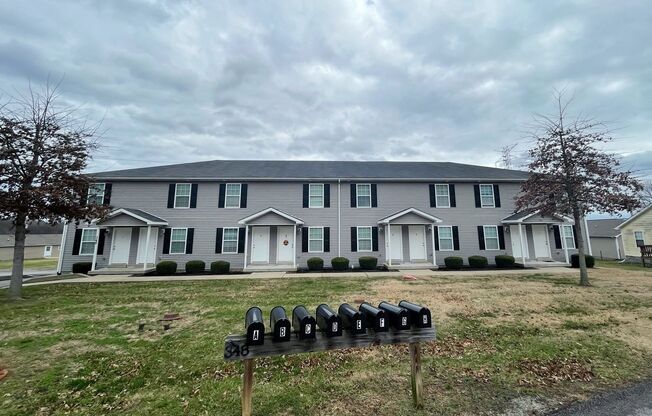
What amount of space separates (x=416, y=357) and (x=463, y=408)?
2.70 feet

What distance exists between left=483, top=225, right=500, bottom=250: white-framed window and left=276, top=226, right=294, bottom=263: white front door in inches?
498

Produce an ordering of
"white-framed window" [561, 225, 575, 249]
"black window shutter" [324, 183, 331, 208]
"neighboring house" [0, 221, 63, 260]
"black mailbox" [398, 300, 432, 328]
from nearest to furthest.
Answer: "black mailbox" [398, 300, 432, 328], "black window shutter" [324, 183, 331, 208], "white-framed window" [561, 225, 575, 249], "neighboring house" [0, 221, 63, 260]

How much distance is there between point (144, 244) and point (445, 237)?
62.2 feet

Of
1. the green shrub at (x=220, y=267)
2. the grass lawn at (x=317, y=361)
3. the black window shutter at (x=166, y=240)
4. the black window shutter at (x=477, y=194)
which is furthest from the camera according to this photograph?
the black window shutter at (x=477, y=194)

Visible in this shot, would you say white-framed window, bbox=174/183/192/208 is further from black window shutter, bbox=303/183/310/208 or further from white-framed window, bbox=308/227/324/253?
white-framed window, bbox=308/227/324/253

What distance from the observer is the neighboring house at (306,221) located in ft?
55.5

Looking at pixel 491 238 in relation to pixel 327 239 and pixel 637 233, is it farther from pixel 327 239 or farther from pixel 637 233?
pixel 637 233

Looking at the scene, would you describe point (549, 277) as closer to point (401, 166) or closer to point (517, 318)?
point (517, 318)

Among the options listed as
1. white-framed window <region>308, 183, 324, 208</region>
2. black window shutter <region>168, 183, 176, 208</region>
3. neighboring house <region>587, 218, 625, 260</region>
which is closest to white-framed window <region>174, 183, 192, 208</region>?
black window shutter <region>168, 183, 176, 208</region>

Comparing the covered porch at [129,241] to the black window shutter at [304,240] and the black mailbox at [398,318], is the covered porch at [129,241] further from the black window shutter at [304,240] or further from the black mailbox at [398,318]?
the black mailbox at [398,318]

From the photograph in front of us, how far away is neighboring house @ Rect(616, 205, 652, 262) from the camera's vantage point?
73.0ft

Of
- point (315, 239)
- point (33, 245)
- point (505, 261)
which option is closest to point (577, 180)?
point (505, 261)

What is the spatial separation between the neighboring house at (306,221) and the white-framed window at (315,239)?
2.5 inches

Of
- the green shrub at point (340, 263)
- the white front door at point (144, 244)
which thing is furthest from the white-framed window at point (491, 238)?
the white front door at point (144, 244)
